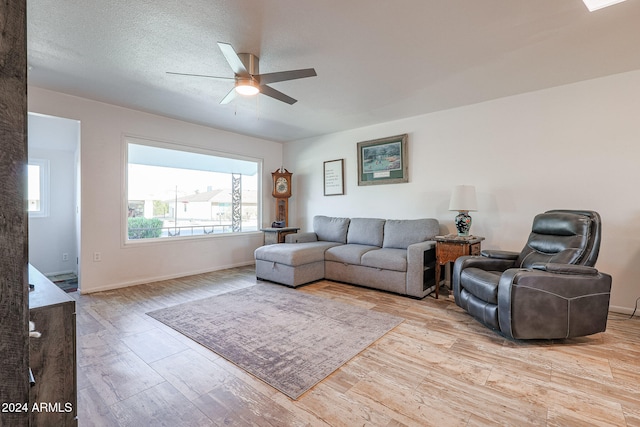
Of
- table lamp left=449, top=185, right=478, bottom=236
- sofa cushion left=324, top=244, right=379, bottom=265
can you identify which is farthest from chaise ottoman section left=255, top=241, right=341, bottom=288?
table lamp left=449, top=185, right=478, bottom=236

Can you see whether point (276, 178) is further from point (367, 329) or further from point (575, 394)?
point (575, 394)

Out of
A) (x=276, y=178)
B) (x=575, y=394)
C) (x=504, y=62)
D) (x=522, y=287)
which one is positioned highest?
(x=504, y=62)

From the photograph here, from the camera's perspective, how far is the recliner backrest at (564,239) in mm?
2414

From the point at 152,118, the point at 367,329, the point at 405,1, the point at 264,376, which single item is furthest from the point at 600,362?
the point at 152,118

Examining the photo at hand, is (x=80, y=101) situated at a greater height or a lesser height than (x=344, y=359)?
greater

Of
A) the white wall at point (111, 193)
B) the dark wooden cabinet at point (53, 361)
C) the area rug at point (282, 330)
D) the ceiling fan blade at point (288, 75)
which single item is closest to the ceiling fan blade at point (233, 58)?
the ceiling fan blade at point (288, 75)

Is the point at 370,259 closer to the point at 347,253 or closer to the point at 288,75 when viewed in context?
the point at 347,253

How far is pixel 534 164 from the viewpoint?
3322 millimetres

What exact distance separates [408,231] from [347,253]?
2.95 ft

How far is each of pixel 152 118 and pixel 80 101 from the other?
0.81 meters

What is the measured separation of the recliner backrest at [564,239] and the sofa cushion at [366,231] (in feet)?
5.94

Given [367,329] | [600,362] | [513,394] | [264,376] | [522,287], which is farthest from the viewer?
[367,329]

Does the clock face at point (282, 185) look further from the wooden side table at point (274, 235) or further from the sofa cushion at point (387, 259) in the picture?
the sofa cushion at point (387, 259)

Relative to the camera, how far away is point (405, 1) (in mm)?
1882
